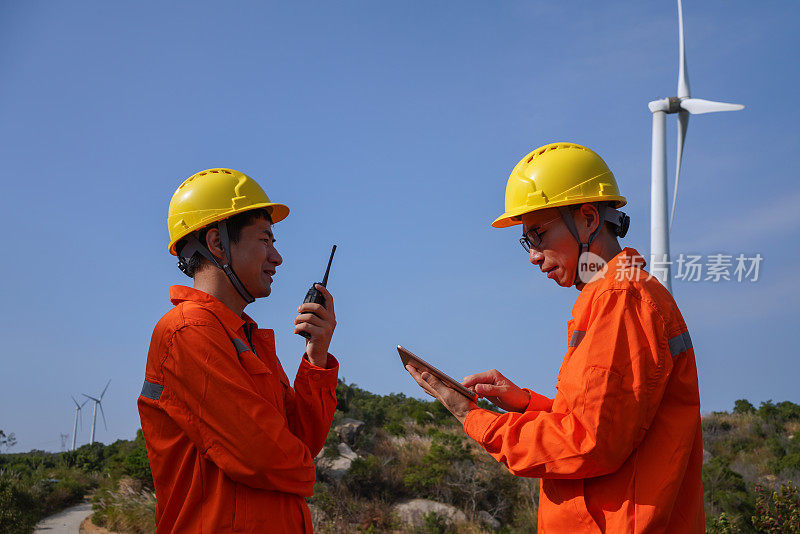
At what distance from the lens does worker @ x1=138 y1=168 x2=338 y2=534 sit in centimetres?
394

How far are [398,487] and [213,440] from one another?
1719cm

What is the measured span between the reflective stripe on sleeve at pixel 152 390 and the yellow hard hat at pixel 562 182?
7.93 feet

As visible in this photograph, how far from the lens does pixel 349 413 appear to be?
2602cm

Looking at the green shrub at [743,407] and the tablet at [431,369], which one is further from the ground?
the green shrub at [743,407]

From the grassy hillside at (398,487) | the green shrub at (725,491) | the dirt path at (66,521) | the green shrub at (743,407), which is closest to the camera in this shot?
the grassy hillside at (398,487)

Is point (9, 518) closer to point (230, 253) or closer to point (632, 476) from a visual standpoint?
point (230, 253)

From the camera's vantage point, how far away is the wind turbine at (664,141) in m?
22.2

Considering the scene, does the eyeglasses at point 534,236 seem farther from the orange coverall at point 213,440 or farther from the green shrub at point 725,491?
the green shrub at point 725,491

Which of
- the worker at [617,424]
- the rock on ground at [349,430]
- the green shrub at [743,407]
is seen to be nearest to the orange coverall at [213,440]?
the worker at [617,424]

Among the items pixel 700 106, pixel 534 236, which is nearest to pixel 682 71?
pixel 700 106

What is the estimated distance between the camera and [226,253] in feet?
15.9

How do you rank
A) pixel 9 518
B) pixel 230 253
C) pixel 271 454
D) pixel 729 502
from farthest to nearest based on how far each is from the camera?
1. pixel 729 502
2. pixel 9 518
3. pixel 230 253
4. pixel 271 454

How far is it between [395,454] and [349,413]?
12.4 feet

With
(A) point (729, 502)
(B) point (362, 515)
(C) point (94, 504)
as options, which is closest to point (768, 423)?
(A) point (729, 502)
